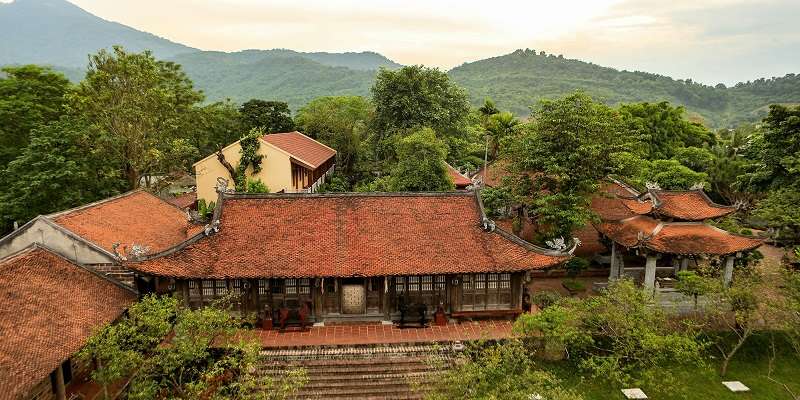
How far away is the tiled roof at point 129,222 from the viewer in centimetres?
1936

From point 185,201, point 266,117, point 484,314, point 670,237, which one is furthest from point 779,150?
point 266,117

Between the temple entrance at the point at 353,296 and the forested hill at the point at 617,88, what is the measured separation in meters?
95.4

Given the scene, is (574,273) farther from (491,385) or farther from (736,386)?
(491,385)

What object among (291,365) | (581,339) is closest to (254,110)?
(291,365)

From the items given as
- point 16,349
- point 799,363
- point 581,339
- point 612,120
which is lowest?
point 799,363

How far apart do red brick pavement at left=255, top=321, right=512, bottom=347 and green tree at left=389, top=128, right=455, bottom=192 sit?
1399 centimetres

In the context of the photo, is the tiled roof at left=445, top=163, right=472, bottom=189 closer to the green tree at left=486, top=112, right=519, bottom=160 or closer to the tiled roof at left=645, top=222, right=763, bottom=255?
the green tree at left=486, top=112, right=519, bottom=160

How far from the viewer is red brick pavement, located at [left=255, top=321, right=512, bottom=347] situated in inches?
694

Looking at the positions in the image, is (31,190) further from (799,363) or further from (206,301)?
(799,363)

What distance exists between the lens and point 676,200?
2327cm

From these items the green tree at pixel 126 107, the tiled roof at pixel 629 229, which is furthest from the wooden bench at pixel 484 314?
the green tree at pixel 126 107

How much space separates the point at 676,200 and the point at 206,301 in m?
21.0

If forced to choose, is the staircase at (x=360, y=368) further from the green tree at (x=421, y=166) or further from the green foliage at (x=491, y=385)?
the green tree at (x=421, y=166)

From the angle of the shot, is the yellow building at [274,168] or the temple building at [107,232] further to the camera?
the yellow building at [274,168]
